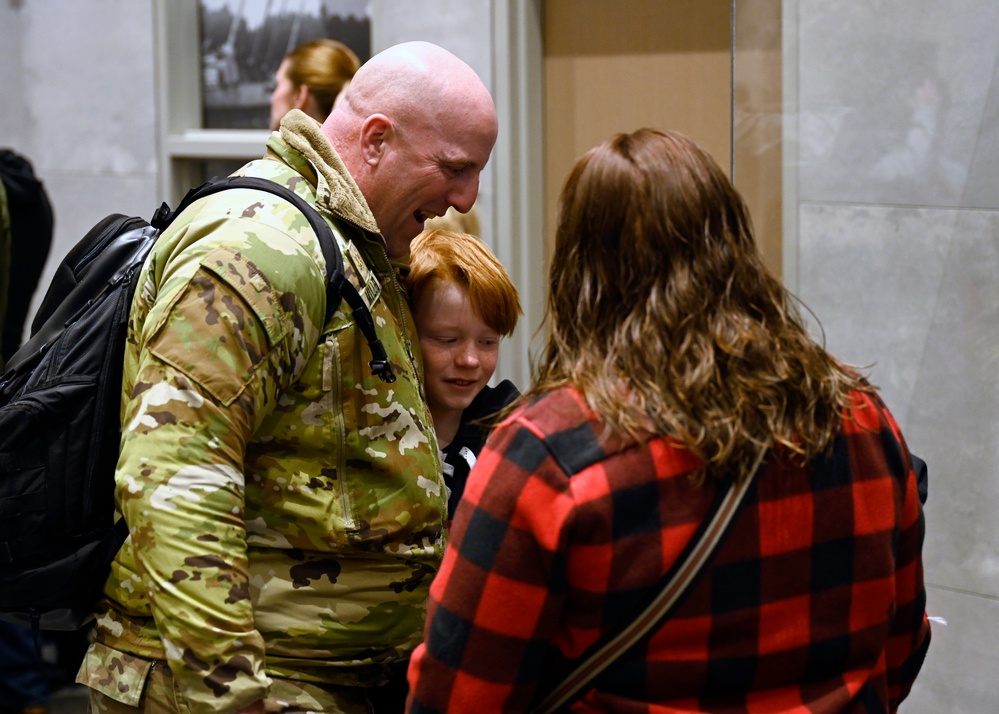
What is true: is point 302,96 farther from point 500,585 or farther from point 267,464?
point 500,585

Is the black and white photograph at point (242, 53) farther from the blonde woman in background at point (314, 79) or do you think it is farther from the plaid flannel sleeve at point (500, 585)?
the plaid flannel sleeve at point (500, 585)

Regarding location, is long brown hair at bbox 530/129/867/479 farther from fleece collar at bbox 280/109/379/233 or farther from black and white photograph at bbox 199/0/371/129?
black and white photograph at bbox 199/0/371/129

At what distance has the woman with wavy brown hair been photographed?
137cm

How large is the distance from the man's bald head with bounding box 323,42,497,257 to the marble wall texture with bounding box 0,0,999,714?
1501mm

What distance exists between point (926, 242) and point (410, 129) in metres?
1.68

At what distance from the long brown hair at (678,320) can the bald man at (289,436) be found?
486mm

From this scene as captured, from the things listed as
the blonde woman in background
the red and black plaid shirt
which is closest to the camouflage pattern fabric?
the red and black plaid shirt

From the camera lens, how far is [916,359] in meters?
3.17

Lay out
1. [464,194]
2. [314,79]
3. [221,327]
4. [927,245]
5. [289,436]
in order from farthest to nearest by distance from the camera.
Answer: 1. [314,79]
2. [927,245]
3. [464,194]
4. [289,436]
5. [221,327]

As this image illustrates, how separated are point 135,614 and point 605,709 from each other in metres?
0.86

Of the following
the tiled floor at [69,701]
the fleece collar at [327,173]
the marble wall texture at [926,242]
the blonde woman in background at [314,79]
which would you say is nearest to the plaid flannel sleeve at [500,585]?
the fleece collar at [327,173]

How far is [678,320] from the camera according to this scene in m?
1.43

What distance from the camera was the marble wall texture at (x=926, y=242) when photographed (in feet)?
9.84

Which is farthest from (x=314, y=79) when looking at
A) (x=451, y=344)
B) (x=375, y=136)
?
(x=375, y=136)
